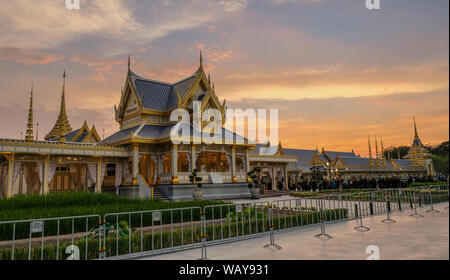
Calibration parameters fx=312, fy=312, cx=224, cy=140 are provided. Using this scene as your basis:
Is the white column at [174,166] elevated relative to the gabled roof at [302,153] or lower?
lower

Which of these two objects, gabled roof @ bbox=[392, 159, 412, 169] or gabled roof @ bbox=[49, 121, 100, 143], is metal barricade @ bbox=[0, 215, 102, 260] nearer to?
gabled roof @ bbox=[49, 121, 100, 143]

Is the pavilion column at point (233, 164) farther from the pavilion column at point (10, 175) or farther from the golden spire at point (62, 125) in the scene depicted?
the golden spire at point (62, 125)

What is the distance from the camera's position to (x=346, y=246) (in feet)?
25.1

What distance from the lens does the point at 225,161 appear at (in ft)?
112

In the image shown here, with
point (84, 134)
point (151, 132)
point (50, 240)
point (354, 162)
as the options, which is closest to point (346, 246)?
point (50, 240)

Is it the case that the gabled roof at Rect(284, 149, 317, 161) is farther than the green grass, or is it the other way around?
the gabled roof at Rect(284, 149, 317, 161)

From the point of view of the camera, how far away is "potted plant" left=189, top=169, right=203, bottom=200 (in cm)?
2294

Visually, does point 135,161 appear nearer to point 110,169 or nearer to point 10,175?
point 110,169

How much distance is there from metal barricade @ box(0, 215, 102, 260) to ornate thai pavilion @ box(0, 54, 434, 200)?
12391 mm

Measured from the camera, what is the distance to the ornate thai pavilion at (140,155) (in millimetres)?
22312

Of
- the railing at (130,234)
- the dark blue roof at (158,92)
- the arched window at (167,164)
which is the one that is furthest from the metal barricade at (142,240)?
the arched window at (167,164)

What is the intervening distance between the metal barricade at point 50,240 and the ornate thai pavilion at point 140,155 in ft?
40.7

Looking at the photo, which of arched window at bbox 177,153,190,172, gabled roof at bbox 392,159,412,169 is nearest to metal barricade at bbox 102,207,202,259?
arched window at bbox 177,153,190,172
